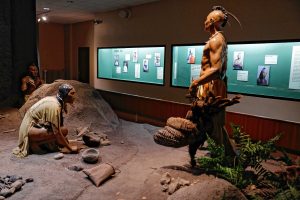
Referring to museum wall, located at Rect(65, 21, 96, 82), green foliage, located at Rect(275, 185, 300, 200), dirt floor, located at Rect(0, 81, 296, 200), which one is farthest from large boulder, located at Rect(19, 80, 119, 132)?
museum wall, located at Rect(65, 21, 96, 82)

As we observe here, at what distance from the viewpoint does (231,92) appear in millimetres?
6184

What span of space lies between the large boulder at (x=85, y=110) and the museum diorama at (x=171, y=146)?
2 cm

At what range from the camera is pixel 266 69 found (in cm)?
553

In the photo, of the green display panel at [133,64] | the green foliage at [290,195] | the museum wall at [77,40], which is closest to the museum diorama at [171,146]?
the green foliage at [290,195]

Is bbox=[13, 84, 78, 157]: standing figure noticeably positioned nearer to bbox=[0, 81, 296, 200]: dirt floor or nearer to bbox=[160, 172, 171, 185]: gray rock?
bbox=[0, 81, 296, 200]: dirt floor

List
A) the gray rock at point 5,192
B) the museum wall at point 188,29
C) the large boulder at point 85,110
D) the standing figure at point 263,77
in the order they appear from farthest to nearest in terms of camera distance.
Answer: the large boulder at point 85,110, the standing figure at point 263,77, the museum wall at point 188,29, the gray rock at point 5,192

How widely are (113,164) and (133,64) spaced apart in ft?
16.9

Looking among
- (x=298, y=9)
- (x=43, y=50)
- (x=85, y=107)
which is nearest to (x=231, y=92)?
(x=298, y=9)

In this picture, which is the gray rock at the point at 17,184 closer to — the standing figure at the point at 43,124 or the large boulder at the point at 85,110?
the standing figure at the point at 43,124

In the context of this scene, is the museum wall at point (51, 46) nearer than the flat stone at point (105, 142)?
No

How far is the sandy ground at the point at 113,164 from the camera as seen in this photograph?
332 centimetres

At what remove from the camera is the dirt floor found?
126 inches

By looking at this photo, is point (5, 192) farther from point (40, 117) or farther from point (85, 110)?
point (85, 110)

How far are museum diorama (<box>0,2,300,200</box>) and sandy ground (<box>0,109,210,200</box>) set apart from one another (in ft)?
0.04
